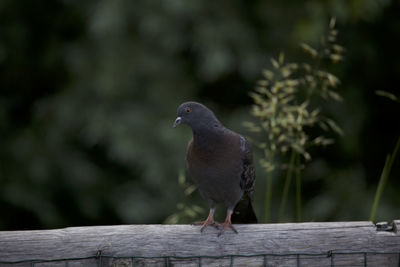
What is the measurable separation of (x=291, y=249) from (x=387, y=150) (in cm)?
340

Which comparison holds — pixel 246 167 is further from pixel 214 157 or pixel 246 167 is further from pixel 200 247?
pixel 200 247

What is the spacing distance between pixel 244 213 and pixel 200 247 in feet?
3.37

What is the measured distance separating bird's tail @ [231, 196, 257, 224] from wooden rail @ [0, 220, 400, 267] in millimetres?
910

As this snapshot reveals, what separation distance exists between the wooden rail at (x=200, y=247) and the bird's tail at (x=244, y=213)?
2.99 feet

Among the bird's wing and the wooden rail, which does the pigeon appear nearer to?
the bird's wing

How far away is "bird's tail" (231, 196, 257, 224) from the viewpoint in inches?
110

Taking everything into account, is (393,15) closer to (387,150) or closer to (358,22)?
(358,22)

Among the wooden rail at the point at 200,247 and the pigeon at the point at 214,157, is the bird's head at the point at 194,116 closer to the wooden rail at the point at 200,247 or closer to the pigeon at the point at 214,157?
the pigeon at the point at 214,157

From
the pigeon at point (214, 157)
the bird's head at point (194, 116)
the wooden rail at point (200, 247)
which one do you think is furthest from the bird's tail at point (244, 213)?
the wooden rail at point (200, 247)

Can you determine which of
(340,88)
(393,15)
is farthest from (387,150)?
(393,15)

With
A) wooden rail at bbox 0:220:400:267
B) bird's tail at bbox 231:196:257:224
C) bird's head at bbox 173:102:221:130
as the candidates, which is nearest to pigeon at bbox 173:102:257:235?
bird's head at bbox 173:102:221:130

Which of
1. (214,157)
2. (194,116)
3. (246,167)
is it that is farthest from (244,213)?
(194,116)

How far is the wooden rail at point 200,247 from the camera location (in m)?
1.78

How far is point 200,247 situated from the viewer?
6.09ft
